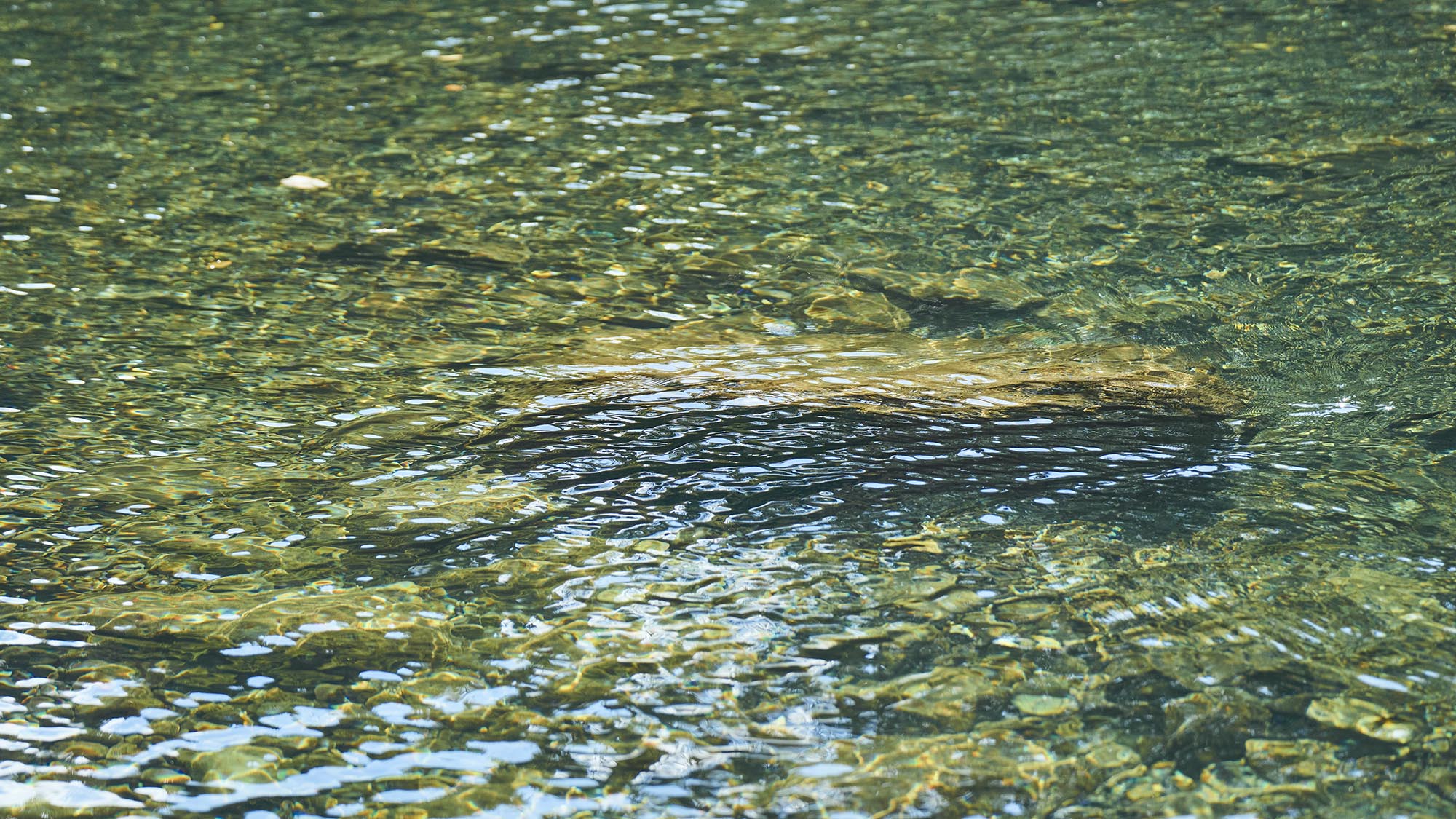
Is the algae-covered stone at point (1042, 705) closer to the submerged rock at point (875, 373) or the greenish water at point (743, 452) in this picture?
the greenish water at point (743, 452)

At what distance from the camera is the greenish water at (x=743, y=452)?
293 centimetres

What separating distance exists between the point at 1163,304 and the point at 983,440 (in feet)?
4.79

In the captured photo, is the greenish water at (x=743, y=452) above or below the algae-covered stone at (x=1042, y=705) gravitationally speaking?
above

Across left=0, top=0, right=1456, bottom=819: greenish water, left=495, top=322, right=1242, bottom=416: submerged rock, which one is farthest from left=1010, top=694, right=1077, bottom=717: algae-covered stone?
left=495, top=322, right=1242, bottom=416: submerged rock

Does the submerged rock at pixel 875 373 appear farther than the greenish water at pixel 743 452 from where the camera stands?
Yes

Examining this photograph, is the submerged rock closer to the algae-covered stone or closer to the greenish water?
the greenish water

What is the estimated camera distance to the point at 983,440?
4160mm

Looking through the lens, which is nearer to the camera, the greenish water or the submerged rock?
the greenish water

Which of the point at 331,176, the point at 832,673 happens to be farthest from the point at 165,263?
the point at 832,673

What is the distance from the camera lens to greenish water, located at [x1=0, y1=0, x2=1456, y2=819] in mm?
2926

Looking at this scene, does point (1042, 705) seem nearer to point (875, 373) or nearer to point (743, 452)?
point (743, 452)

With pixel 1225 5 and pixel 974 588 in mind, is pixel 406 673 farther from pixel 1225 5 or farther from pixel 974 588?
pixel 1225 5

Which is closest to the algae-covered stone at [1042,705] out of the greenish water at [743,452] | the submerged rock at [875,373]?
the greenish water at [743,452]

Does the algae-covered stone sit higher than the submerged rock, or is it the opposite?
the submerged rock
